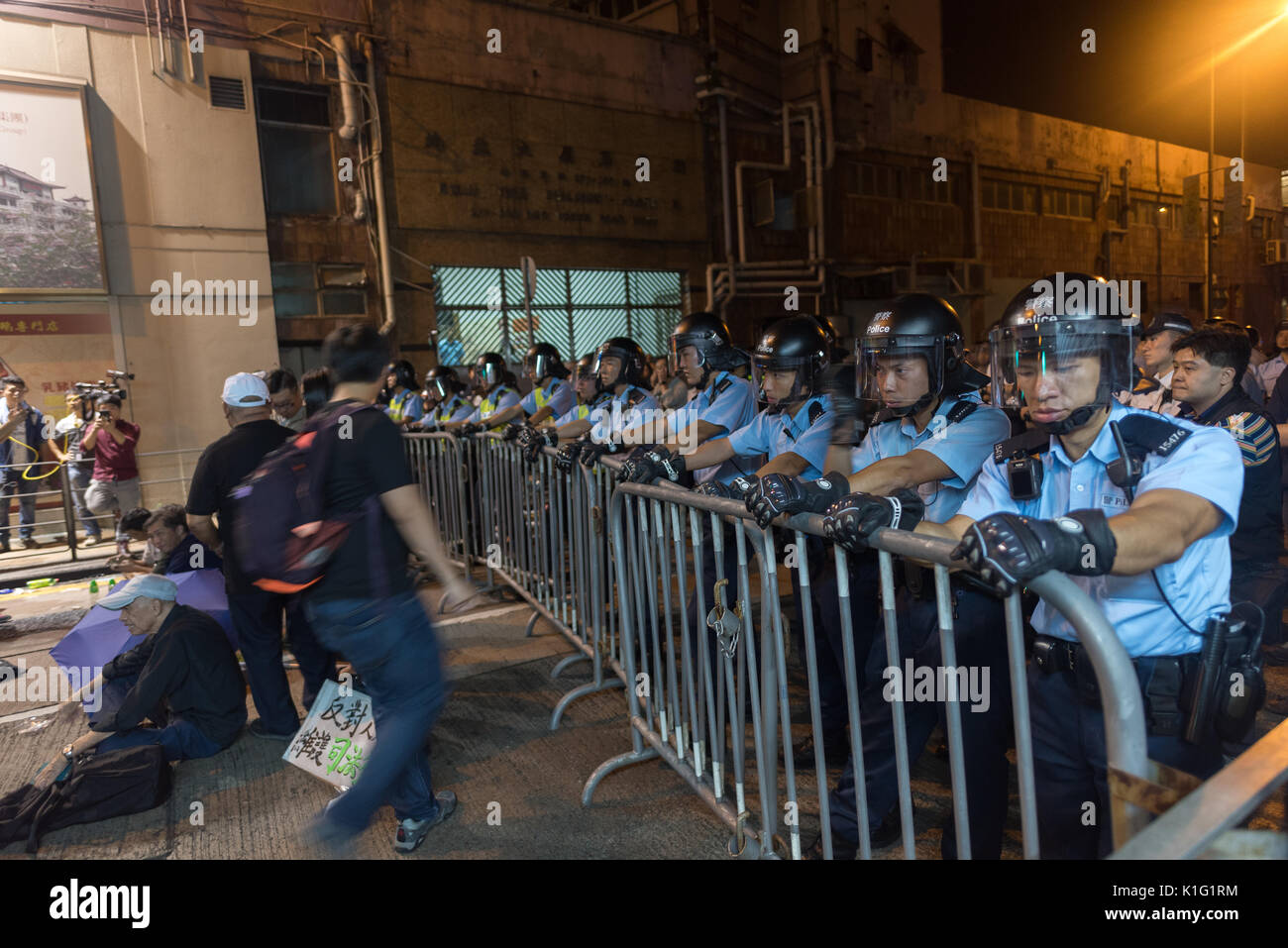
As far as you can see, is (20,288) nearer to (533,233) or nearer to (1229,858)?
(533,233)

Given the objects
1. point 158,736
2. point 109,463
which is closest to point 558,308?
point 109,463

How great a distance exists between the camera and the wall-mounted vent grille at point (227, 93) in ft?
40.3

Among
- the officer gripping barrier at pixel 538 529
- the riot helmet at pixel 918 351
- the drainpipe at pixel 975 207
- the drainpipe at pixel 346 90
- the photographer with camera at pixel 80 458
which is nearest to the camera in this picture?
the riot helmet at pixel 918 351

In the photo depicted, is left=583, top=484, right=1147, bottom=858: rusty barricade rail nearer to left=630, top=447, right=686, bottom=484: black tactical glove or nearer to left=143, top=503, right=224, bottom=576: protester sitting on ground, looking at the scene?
left=630, top=447, right=686, bottom=484: black tactical glove

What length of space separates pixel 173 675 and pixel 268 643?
0.45 meters

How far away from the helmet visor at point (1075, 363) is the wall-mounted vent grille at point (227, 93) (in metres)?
13.8

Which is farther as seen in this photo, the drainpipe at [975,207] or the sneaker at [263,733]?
the drainpipe at [975,207]

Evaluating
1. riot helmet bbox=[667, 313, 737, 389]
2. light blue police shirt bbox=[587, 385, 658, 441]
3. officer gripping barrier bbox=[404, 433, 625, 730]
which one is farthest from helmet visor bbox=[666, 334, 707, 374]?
officer gripping barrier bbox=[404, 433, 625, 730]

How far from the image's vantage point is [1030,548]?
154 centimetres

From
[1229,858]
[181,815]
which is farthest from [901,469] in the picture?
[181,815]

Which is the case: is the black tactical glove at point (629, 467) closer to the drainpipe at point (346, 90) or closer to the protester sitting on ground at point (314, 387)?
the protester sitting on ground at point (314, 387)

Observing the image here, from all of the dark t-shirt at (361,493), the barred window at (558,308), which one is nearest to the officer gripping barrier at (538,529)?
the dark t-shirt at (361,493)

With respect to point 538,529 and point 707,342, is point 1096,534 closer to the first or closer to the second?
point 707,342
